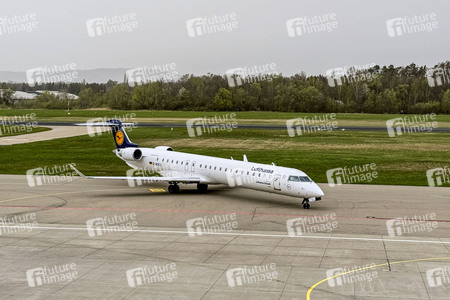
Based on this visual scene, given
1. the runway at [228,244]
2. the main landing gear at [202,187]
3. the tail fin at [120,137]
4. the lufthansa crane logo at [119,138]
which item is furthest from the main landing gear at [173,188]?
the lufthansa crane logo at [119,138]

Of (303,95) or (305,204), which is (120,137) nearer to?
(305,204)

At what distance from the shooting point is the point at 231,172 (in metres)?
35.0

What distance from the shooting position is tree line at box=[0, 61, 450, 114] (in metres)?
145

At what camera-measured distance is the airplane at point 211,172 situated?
104 feet

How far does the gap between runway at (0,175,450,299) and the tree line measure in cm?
10915

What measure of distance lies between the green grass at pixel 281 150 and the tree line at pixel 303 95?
6623 cm

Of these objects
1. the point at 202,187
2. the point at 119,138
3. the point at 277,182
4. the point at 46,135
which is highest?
the point at 46,135

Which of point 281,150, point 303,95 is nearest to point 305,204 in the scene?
point 281,150

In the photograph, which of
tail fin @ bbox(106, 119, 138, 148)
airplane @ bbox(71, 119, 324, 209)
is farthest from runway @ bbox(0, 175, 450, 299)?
tail fin @ bbox(106, 119, 138, 148)

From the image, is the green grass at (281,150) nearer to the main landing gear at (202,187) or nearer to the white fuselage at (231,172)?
the white fuselage at (231,172)

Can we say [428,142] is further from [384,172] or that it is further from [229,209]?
[229,209]

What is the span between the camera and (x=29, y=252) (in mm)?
22781

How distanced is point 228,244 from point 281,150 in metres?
40.3

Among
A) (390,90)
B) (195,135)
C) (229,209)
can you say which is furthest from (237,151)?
(390,90)
